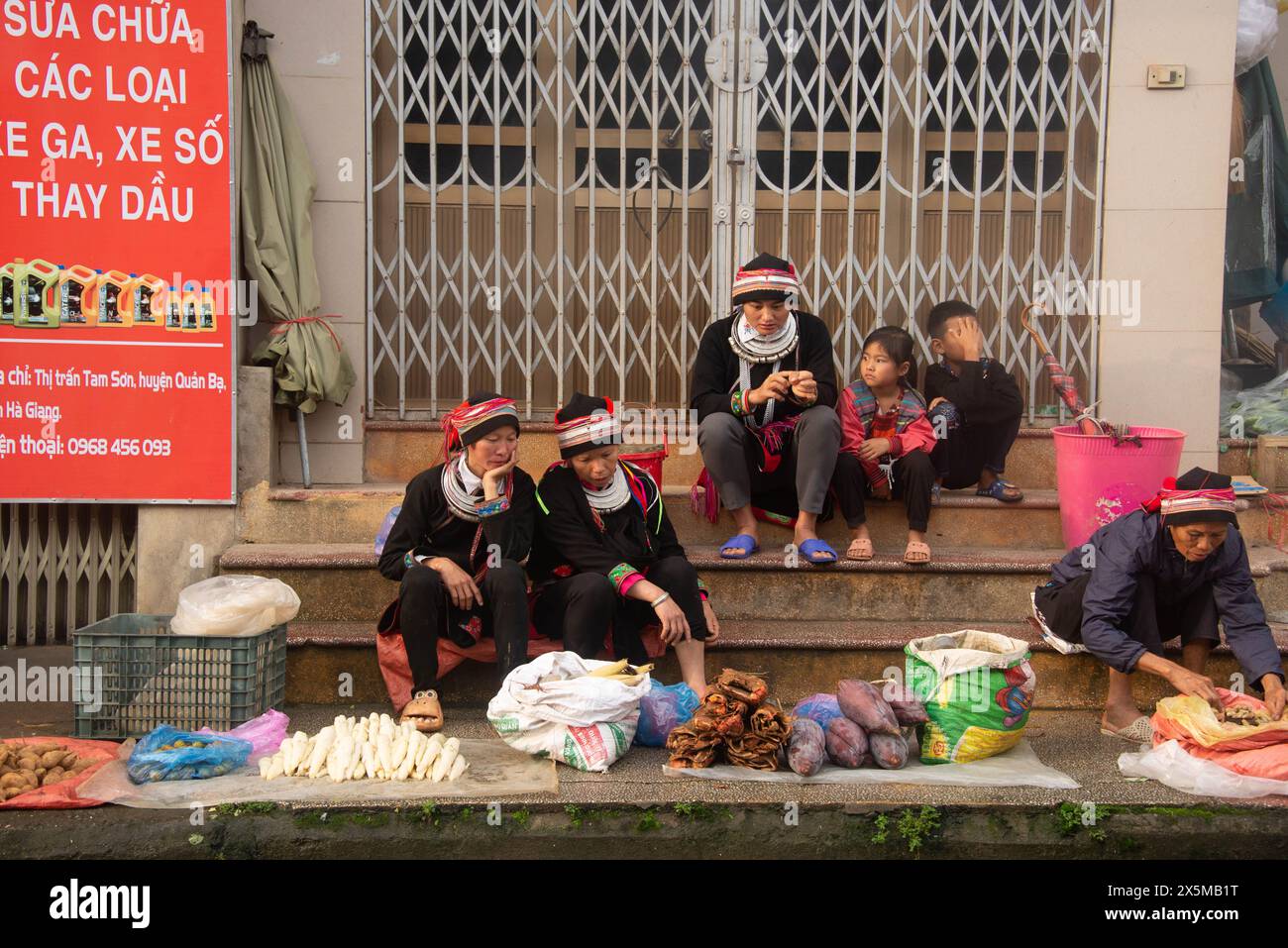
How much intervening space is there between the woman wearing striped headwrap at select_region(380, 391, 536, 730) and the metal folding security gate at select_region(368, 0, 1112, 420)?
5.91ft

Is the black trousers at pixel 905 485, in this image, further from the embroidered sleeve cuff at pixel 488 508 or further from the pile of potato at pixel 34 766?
the pile of potato at pixel 34 766

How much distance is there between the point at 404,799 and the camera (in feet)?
13.2

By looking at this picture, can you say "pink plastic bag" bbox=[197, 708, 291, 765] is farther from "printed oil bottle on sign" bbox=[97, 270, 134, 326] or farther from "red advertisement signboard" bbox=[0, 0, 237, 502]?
"printed oil bottle on sign" bbox=[97, 270, 134, 326]

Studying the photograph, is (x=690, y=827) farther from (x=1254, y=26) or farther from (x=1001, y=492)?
(x=1254, y=26)

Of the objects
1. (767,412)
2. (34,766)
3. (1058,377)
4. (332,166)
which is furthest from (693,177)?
(34,766)

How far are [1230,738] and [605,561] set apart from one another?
7.57 ft

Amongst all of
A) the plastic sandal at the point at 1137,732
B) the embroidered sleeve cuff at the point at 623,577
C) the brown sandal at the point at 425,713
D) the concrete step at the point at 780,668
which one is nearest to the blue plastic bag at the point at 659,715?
the embroidered sleeve cuff at the point at 623,577

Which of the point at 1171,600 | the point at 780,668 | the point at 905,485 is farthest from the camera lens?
the point at 905,485

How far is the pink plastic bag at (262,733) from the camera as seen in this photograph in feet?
14.8

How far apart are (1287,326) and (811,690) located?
4.50 m

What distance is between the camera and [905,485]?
19.1ft

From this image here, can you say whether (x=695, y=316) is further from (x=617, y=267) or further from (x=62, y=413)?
(x=62, y=413)

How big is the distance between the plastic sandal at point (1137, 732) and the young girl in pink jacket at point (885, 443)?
3.69 ft

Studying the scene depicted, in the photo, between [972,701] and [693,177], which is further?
[693,177]
